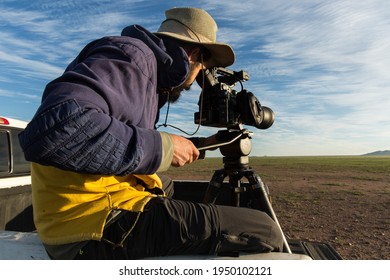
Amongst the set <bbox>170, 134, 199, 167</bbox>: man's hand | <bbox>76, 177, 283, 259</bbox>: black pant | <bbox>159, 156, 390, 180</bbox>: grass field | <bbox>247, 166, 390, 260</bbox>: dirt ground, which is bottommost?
<bbox>159, 156, 390, 180</bbox>: grass field

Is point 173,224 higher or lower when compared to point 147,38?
lower

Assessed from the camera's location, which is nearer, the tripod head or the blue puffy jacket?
the blue puffy jacket

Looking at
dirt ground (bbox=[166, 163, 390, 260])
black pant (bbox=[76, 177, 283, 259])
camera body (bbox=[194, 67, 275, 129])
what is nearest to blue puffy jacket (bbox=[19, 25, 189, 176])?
black pant (bbox=[76, 177, 283, 259])

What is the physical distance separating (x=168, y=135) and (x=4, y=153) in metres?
2.82

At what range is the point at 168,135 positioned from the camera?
1932 millimetres

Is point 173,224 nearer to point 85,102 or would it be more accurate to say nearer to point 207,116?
point 85,102

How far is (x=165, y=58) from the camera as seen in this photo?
208 centimetres

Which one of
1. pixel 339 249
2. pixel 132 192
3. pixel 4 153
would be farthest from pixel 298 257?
pixel 339 249

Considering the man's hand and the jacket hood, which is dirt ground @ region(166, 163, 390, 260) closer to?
the man's hand

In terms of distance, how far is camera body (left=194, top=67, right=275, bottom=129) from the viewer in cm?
320

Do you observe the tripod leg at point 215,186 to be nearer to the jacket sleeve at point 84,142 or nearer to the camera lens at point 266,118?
the camera lens at point 266,118

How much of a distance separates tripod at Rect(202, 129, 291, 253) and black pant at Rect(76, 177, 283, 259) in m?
1.14

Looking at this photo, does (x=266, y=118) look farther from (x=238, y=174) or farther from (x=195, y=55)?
(x=195, y=55)

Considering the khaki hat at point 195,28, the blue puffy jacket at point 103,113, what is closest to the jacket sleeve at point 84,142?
the blue puffy jacket at point 103,113
